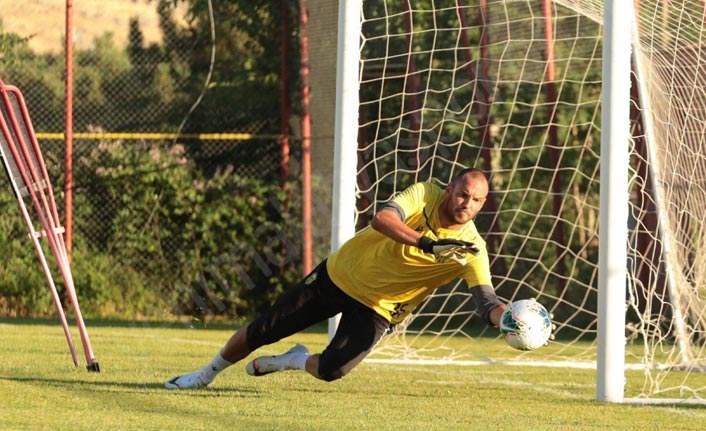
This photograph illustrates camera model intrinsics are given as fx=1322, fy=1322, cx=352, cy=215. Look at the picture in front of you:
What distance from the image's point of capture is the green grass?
6645 millimetres

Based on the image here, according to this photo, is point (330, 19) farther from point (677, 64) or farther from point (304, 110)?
point (677, 64)

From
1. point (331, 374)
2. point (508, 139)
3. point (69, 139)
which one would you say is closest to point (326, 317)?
point (331, 374)

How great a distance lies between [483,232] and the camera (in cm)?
1553

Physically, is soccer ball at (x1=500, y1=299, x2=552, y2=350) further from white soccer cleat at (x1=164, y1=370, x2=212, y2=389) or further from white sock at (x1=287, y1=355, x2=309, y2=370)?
white soccer cleat at (x1=164, y1=370, x2=212, y2=389)

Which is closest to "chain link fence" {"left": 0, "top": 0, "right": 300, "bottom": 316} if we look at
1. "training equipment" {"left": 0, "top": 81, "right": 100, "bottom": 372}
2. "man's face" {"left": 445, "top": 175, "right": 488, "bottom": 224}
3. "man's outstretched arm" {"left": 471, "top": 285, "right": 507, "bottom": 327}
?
"training equipment" {"left": 0, "top": 81, "right": 100, "bottom": 372}

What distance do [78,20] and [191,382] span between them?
10751mm

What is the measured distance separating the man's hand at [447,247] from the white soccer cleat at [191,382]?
2024 mm

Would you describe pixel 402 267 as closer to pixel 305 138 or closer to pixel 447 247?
pixel 447 247

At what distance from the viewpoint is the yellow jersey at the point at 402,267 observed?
7.23m

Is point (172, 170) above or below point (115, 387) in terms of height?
above

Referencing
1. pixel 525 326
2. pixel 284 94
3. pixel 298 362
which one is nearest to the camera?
pixel 525 326

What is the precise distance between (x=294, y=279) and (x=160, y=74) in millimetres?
3276

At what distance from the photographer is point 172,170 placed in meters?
16.1

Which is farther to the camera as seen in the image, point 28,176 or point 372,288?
point 28,176
